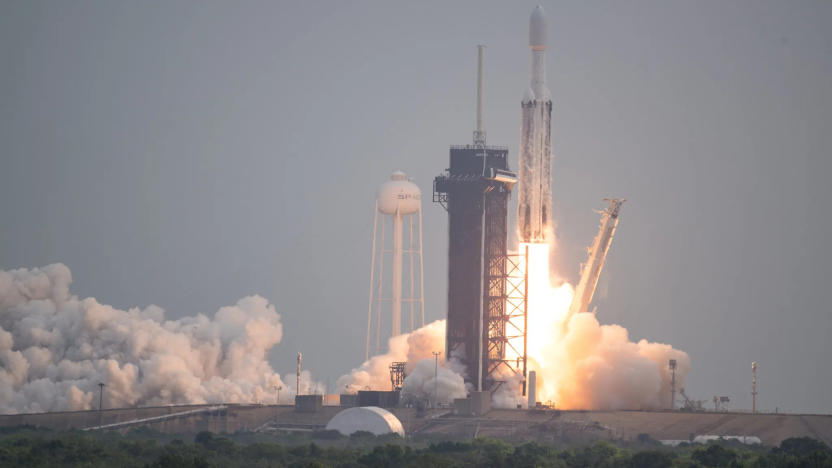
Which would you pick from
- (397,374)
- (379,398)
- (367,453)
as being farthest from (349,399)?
(367,453)

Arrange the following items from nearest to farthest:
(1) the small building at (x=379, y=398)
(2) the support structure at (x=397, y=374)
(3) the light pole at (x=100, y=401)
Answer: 1. (3) the light pole at (x=100, y=401)
2. (1) the small building at (x=379, y=398)
3. (2) the support structure at (x=397, y=374)

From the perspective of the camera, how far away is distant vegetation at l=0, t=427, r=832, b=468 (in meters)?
116

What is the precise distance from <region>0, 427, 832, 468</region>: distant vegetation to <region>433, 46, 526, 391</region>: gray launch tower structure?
14400mm

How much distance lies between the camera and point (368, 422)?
142 meters

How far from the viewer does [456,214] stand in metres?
152

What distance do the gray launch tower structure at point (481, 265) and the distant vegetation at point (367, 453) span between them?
1440 cm

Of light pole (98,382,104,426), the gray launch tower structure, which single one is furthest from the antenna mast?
light pole (98,382,104,426)

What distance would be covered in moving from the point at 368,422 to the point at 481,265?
17.3 metres

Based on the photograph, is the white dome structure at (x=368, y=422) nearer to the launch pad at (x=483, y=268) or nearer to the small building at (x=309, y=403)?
the small building at (x=309, y=403)

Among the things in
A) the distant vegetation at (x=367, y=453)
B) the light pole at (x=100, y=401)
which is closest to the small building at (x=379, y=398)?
the distant vegetation at (x=367, y=453)

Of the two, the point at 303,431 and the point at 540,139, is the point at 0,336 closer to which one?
the point at 303,431

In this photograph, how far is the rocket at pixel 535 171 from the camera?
150250 millimetres

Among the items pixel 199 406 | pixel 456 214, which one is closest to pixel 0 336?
pixel 199 406

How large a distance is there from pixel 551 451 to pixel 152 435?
33.3 metres
